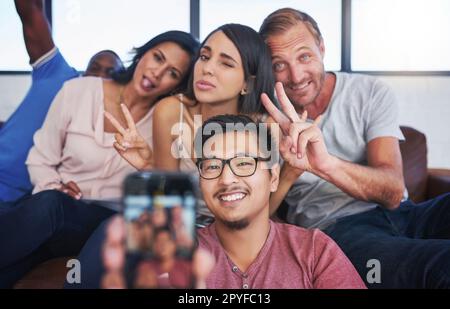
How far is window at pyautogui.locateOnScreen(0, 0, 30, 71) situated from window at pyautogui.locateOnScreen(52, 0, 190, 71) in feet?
0.24

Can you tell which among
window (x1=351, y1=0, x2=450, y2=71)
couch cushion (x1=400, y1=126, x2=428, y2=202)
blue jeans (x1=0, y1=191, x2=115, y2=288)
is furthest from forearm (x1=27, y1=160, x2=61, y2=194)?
couch cushion (x1=400, y1=126, x2=428, y2=202)

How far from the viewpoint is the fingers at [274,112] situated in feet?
2.58

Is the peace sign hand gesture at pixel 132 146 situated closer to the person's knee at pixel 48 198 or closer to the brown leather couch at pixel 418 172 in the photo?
the person's knee at pixel 48 198

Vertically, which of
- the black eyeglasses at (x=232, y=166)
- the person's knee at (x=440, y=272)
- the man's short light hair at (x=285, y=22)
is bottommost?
the person's knee at (x=440, y=272)

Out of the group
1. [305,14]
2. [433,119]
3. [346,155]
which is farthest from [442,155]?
[305,14]

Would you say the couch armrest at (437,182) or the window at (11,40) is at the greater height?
the window at (11,40)

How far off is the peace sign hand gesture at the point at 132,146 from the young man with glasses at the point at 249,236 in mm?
149

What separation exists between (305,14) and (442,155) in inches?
19.1

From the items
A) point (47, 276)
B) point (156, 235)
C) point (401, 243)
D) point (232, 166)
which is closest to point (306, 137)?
point (232, 166)

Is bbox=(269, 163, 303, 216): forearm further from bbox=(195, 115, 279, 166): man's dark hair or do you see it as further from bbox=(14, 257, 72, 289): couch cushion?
bbox=(14, 257, 72, 289): couch cushion

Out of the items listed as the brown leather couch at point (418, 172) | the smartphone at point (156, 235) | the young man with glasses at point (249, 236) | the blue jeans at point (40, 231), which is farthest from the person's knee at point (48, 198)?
the brown leather couch at point (418, 172)
